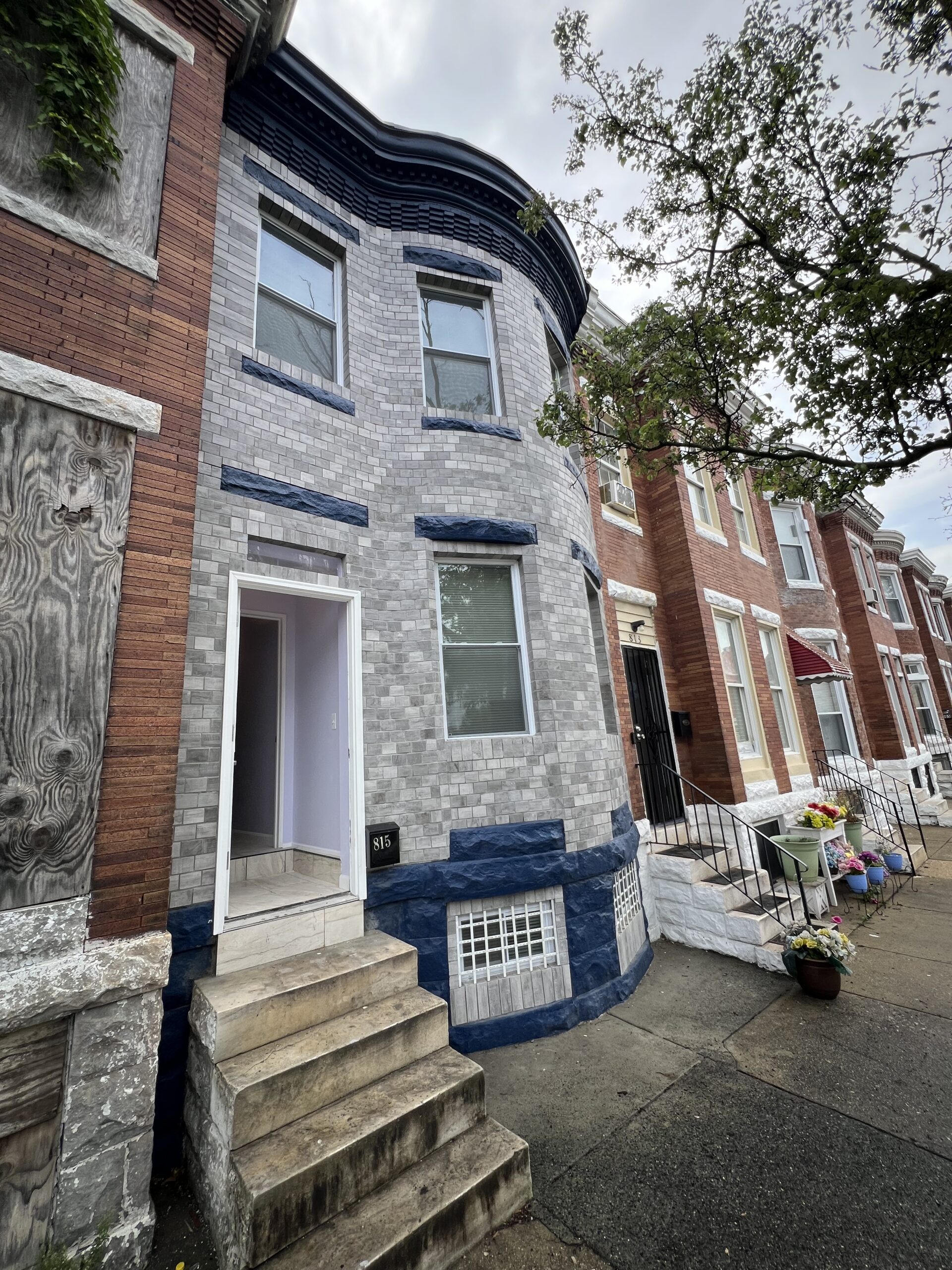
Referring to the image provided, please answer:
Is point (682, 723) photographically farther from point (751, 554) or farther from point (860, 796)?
point (860, 796)

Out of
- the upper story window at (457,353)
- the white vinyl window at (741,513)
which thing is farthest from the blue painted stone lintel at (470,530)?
the white vinyl window at (741,513)

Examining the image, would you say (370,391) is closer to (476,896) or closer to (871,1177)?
(476,896)

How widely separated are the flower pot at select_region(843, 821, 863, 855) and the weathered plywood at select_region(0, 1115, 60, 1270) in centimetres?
1165

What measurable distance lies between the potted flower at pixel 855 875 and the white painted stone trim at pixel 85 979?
9510 mm

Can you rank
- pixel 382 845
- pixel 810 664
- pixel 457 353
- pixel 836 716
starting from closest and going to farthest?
pixel 382 845 → pixel 457 353 → pixel 810 664 → pixel 836 716

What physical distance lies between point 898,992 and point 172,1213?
6.39 meters

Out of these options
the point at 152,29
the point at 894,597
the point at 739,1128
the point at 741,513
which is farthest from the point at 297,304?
the point at 894,597

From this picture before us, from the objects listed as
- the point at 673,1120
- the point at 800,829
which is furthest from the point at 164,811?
the point at 800,829

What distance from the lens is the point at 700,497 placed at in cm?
A: 1098

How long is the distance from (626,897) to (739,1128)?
274 centimetres

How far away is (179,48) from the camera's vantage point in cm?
454

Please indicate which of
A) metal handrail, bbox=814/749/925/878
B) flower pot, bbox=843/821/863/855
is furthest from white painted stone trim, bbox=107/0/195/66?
metal handrail, bbox=814/749/925/878

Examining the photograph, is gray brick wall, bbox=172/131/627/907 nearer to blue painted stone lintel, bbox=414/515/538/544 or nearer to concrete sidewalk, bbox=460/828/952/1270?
blue painted stone lintel, bbox=414/515/538/544

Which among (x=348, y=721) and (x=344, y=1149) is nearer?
(x=344, y=1149)
